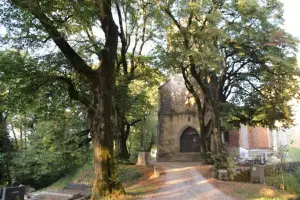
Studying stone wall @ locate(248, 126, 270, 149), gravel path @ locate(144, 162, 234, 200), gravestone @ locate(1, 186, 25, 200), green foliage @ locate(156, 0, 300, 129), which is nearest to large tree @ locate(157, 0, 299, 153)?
green foliage @ locate(156, 0, 300, 129)

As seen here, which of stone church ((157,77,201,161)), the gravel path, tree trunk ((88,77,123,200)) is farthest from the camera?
stone church ((157,77,201,161))

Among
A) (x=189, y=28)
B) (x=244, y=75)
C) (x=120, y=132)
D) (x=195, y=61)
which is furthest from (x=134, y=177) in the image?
(x=244, y=75)

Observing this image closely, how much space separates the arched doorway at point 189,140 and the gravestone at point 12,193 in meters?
16.6

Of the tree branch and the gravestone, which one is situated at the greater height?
the tree branch

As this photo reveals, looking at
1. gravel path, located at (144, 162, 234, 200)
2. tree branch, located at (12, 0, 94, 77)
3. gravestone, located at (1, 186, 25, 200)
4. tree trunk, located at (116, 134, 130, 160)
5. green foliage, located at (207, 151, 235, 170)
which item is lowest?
gravestone, located at (1, 186, 25, 200)

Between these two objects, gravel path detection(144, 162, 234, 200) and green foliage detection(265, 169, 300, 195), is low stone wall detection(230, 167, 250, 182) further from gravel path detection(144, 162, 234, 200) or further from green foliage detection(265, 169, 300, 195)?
gravel path detection(144, 162, 234, 200)

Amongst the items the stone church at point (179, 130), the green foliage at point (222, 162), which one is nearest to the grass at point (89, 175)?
the green foliage at point (222, 162)

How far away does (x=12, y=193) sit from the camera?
11039mm

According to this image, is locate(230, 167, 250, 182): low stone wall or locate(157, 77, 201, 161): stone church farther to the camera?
locate(157, 77, 201, 161): stone church

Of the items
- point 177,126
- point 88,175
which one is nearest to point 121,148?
point 88,175

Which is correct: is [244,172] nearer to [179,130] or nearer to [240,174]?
[240,174]

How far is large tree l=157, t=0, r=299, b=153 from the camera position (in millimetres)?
15102

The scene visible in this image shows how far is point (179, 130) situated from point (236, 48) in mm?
10965

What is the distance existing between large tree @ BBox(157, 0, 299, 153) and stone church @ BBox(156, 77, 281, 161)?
25.0ft
